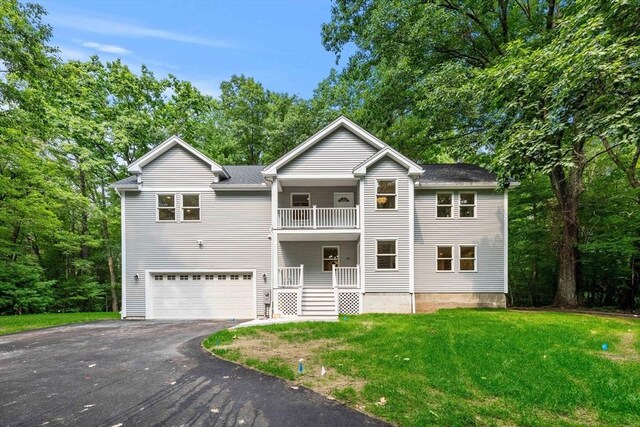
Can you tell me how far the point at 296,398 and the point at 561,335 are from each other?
7.23 meters

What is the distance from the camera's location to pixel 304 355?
666 cm

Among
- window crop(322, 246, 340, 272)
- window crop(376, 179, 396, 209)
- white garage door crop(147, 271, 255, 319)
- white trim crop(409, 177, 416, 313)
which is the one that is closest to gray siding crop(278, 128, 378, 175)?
window crop(376, 179, 396, 209)

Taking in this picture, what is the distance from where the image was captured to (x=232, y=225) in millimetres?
13969

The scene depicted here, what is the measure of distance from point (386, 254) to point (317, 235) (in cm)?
309

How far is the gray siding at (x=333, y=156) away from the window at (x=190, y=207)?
4.32m

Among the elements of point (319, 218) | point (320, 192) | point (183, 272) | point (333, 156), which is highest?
point (333, 156)

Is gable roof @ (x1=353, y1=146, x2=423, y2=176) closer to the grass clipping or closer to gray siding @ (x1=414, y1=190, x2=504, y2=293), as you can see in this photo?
gray siding @ (x1=414, y1=190, x2=504, y2=293)

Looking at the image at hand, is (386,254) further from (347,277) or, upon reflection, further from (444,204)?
(444,204)

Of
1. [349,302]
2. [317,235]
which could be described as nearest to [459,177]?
[317,235]

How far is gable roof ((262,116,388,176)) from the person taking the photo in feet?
42.5

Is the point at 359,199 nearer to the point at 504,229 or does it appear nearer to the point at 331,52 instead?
the point at 504,229

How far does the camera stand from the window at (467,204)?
45.1 feet

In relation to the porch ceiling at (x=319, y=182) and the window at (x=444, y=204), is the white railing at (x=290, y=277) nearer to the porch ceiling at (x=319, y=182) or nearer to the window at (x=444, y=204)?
the porch ceiling at (x=319, y=182)

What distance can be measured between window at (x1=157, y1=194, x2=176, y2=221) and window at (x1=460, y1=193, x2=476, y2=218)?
43.9ft
